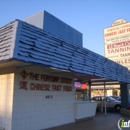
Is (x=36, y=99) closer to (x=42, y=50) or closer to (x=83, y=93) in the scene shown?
(x=42, y=50)

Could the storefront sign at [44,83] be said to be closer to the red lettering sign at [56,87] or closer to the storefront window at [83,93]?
the red lettering sign at [56,87]

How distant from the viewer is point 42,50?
8258 millimetres

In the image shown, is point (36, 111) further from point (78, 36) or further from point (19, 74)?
point (78, 36)

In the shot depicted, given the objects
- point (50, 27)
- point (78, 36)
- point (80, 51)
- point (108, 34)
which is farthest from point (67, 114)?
point (108, 34)

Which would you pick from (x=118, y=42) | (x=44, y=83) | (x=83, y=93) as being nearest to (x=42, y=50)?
(x=44, y=83)

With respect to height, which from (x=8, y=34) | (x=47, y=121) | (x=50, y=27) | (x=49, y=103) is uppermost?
(x=50, y=27)

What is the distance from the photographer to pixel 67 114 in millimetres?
11742

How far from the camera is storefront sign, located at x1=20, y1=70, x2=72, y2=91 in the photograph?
9172 mm

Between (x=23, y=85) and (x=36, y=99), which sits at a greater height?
(x=23, y=85)

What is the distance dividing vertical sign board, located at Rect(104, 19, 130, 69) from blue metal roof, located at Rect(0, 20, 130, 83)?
14.8 m

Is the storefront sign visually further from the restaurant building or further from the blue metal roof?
the blue metal roof

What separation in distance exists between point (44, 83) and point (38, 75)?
0.62m

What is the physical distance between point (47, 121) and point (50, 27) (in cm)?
763

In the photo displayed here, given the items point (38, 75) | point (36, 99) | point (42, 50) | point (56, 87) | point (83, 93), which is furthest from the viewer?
point (83, 93)
